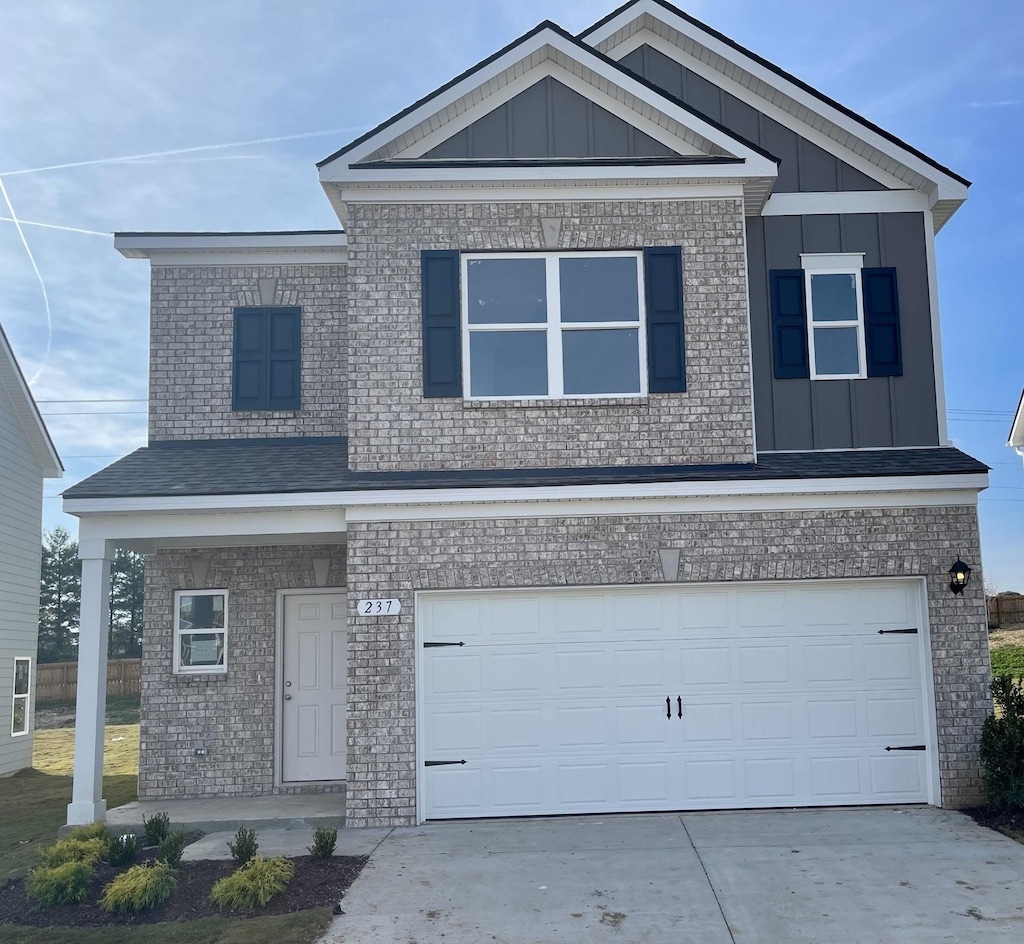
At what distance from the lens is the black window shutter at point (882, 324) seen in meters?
10.9

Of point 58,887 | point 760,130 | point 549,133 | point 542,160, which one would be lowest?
point 58,887

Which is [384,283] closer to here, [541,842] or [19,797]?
[541,842]

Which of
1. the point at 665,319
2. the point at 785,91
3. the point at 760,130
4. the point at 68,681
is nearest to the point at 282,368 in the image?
the point at 665,319

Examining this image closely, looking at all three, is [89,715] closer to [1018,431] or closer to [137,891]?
[137,891]

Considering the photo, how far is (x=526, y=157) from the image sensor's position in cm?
1044

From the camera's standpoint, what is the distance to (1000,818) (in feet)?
29.5

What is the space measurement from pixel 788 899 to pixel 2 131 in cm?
1971

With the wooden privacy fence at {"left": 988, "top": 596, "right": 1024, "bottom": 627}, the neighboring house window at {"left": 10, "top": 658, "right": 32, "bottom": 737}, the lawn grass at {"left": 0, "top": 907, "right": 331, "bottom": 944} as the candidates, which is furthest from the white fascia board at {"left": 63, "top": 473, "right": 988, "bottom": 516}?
the wooden privacy fence at {"left": 988, "top": 596, "right": 1024, "bottom": 627}

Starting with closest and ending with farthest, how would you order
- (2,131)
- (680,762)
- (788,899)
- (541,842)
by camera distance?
1. (788,899)
2. (541,842)
3. (680,762)
4. (2,131)

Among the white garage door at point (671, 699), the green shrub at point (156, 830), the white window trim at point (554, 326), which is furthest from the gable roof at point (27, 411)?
the white garage door at point (671, 699)

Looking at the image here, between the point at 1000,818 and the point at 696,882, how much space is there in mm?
3474

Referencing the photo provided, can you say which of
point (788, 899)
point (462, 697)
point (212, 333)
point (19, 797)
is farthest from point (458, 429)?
point (19, 797)

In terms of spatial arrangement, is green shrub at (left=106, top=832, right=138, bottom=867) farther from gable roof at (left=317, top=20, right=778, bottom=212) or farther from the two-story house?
gable roof at (left=317, top=20, right=778, bottom=212)

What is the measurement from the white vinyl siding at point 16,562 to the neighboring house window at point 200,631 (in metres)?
5.78
